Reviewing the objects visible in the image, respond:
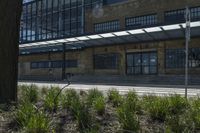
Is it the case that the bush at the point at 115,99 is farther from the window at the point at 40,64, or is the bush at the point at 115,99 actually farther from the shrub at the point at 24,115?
the window at the point at 40,64

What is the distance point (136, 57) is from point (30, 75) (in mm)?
24798

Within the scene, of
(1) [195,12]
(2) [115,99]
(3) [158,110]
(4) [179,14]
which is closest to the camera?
(3) [158,110]

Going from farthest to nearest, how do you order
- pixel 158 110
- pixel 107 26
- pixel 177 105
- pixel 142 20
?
pixel 107 26 < pixel 142 20 < pixel 177 105 < pixel 158 110

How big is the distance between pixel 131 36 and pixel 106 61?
815 centimetres

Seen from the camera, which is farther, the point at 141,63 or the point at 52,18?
the point at 52,18

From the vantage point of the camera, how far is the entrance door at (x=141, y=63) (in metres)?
40.8

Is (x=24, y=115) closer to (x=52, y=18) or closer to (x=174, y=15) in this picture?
(x=174, y=15)

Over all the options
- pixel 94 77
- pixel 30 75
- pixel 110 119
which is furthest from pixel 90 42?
pixel 110 119

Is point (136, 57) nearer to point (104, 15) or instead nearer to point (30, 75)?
point (104, 15)

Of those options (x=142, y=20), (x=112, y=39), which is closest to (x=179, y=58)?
(x=112, y=39)

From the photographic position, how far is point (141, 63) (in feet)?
140

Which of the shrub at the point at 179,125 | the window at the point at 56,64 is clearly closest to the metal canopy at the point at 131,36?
the window at the point at 56,64

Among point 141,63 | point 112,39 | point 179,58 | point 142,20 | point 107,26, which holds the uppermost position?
point 142,20

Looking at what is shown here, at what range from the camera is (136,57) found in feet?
141
